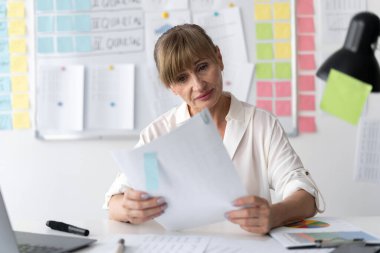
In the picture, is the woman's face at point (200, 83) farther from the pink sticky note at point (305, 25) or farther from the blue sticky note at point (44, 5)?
the blue sticky note at point (44, 5)

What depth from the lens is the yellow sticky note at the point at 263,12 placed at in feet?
8.82

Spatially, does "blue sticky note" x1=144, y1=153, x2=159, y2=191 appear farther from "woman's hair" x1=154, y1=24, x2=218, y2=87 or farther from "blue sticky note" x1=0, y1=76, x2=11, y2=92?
"blue sticky note" x1=0, y1=76, x2=11, y2=92

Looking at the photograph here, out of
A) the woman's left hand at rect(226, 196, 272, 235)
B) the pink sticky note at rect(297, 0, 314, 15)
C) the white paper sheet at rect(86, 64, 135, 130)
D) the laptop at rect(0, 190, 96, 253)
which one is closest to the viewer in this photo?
the laptop at rect(0, 190, 96, 253)

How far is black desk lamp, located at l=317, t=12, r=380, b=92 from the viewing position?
3.34 ft

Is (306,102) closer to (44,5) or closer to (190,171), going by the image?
(44,5)

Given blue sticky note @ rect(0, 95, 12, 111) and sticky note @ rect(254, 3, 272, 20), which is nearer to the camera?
sticky note @ rect(254, 3, 272, 20)

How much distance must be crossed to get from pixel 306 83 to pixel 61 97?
50.2 inches

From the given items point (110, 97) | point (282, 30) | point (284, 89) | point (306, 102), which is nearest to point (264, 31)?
point (282, 30)

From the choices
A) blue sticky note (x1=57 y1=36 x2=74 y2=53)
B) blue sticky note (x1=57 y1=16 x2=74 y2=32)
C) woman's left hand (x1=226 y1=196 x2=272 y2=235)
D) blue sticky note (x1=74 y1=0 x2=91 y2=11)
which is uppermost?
blue sticky note (x1=74 y1=0 x2=91 y2=11)

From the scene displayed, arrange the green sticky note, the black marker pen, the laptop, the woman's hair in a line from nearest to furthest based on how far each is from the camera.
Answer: the green sticky note → the laptop → the black marker pen → the woman's hair

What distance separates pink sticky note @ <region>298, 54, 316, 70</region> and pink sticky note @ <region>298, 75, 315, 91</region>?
50 mm

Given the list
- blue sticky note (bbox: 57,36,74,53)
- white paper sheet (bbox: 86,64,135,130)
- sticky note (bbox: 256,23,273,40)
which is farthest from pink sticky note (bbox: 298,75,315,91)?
blue sticky note (bbox: 57,36,74,53)

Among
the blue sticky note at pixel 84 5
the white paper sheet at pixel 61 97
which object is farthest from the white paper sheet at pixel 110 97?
the blue sticky note at pixel 84 5

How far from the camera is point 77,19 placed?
111 inches
